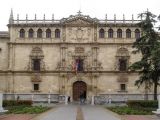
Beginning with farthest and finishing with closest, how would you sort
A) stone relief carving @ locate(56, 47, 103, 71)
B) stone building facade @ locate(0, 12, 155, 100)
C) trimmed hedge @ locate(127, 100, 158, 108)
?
stone relief carving @ locate(56, 47, 103, 71)
stone building facade @ locate(0, 12, 155, 100)
trimmed hedge @ locate(127, 100, 158, 108)

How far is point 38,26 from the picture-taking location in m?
70.6

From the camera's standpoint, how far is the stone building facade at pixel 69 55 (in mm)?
69438

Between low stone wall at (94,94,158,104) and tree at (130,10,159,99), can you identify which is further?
low stone wall at (94,94,158,104)

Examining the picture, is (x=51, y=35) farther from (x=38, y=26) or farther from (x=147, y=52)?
(x=147, y=52)

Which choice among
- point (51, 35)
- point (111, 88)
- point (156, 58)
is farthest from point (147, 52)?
point (51, 35)

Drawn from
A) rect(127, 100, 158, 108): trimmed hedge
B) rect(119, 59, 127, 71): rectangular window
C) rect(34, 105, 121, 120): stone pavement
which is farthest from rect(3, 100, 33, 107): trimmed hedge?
rect(119, 59, 127, 71): rectangular window

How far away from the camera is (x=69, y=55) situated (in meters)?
70.4

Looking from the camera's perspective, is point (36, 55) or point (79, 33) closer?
point (36, 55)

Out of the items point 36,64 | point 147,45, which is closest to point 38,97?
point 36,64

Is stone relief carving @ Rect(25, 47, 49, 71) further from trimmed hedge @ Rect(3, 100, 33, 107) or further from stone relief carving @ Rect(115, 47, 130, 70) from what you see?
trimmed hedge @ Rect(3, 100, 33, 107)

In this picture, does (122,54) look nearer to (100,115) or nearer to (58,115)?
(100,115)

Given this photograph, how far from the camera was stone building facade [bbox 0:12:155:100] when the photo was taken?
6944 cm

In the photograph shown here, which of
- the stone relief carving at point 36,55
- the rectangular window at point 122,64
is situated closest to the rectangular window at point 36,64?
the stone relief carving at point 36,55

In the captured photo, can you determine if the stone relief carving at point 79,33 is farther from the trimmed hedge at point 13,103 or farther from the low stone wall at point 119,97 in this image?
the trimmed hedge at point 13,103
